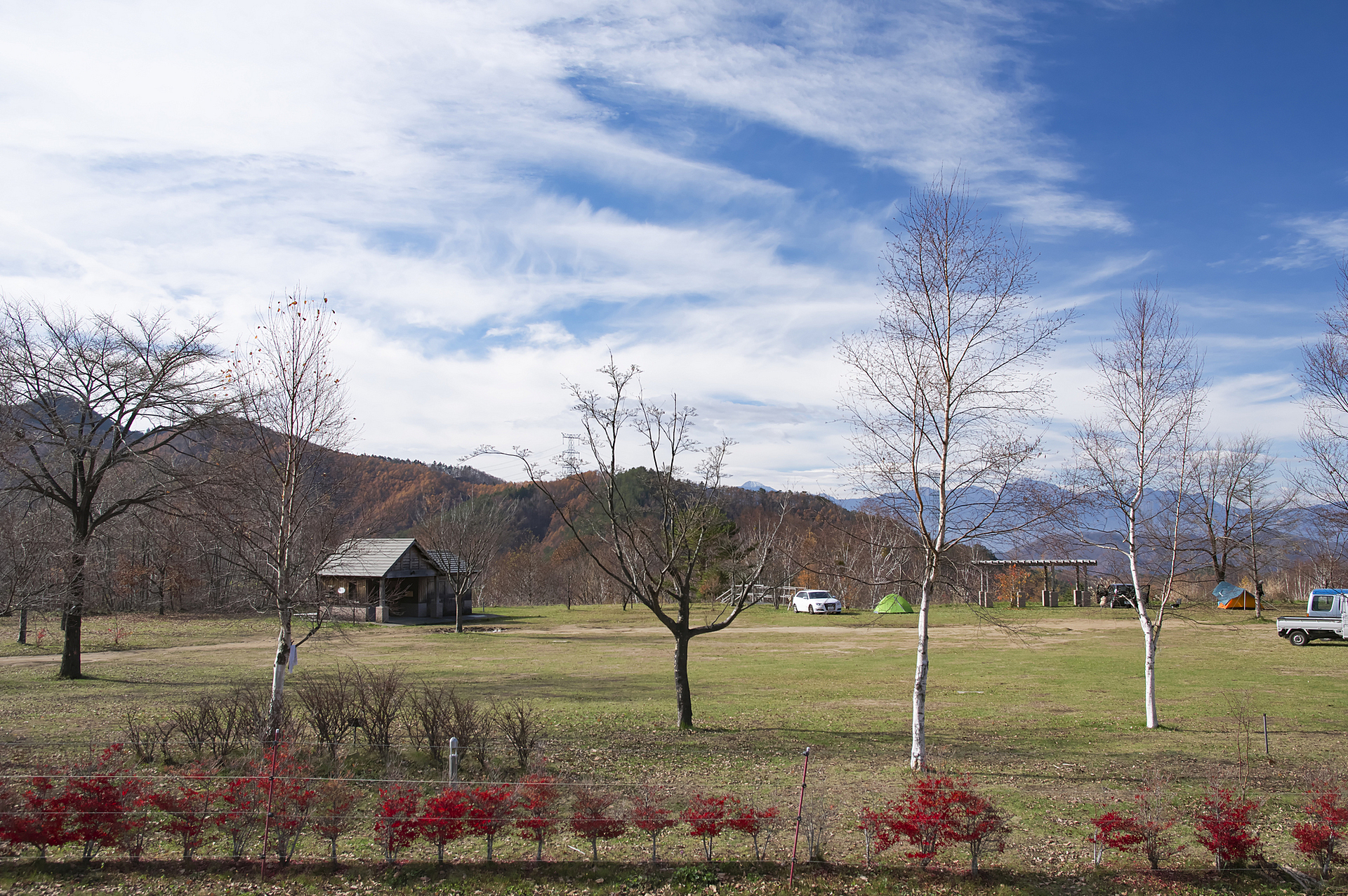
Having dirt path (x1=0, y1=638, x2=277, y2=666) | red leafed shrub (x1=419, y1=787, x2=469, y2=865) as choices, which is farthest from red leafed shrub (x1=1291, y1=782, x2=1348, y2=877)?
dirt path (x1=0, y1=638, x2=277, y2=666)

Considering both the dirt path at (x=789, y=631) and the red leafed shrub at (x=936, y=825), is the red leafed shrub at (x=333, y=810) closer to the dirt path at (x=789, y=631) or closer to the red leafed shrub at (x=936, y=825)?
the red leafed shrub at (x=936, y=825)

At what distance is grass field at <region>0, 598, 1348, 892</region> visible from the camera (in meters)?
9.60

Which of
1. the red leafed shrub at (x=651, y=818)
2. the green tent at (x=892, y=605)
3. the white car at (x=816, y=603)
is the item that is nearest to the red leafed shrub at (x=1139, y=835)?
the red leafed shrub at (x=651, y=818)

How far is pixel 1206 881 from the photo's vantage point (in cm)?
628

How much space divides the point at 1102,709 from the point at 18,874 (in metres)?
17.6

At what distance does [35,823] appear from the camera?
636 centimetres

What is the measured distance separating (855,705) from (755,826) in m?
10.5

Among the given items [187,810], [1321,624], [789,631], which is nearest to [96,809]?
[187,810]

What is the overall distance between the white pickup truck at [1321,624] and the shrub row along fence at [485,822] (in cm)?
2774

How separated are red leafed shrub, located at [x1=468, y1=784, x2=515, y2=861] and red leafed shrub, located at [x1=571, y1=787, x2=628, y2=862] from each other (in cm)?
63

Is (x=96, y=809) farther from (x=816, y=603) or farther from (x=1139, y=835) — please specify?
(x=816, y=603)

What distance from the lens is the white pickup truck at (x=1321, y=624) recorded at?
27.7 meters

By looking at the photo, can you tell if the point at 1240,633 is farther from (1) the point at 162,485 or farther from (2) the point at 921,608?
(1) the point at 162,485

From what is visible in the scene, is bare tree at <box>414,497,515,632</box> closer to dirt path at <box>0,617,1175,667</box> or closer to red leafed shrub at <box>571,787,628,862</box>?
dirt path at <box>0,617,1175,667</box>
